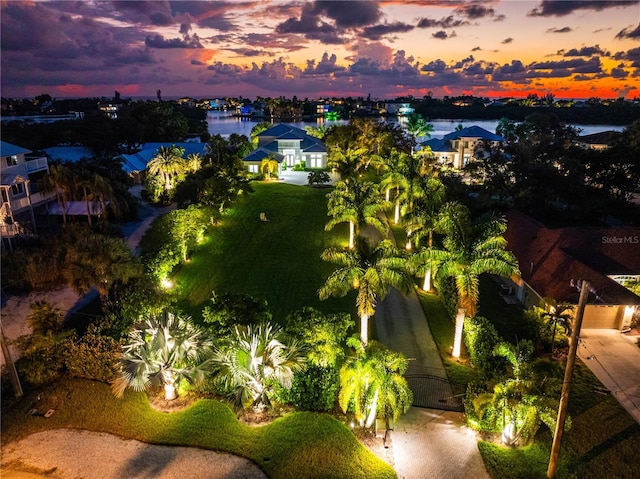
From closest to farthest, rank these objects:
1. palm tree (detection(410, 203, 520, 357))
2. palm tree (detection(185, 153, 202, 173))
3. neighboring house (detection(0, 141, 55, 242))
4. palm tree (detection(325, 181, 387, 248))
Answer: palm tree (detection(410, 203, 520, 357)) < palm tree (detection(325, 181, 387, 248)) < neighboring house (detection(0, 141, 55, 242)) < palm tree (detection(185, 153, 202, 173))

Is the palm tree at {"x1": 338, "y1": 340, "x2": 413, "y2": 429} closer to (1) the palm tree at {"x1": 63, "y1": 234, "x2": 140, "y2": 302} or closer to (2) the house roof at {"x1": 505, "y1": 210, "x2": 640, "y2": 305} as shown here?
(2) the house roof at {"x1": 505, "y1": 210, "x2": 640, "y2": 305}

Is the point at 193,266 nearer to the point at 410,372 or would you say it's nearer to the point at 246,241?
the point at 246,241

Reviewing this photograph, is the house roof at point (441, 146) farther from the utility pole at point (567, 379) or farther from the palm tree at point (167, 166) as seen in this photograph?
the utility pole at point (567, 379)

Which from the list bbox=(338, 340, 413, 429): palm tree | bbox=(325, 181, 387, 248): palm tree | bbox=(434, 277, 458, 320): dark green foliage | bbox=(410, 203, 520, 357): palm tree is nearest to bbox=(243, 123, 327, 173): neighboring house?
Answer: bbox=(325, 181, 387, 248): palm tree

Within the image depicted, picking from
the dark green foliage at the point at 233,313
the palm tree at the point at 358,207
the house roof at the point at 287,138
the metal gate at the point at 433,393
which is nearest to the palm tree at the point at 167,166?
the house roof at the point at 287,138

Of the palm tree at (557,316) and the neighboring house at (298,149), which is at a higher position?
the neighboring house at (298,149)

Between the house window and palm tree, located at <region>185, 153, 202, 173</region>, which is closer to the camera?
the house window

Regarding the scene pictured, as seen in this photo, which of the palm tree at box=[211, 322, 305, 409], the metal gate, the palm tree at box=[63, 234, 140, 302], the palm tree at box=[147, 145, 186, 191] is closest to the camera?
the palm tree at box=[211, 322, 305, 409]
